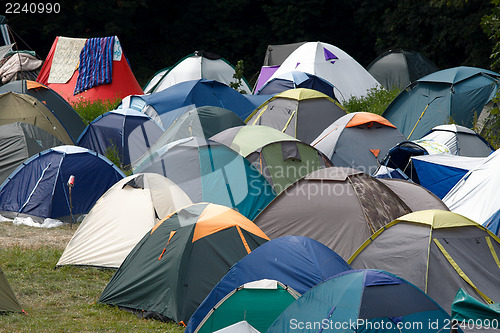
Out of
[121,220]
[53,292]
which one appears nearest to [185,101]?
[121,220]

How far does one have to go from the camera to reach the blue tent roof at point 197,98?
14.3m

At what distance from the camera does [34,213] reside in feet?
32.3

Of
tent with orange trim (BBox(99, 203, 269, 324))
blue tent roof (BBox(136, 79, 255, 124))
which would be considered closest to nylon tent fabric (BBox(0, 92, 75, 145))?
blue tent roof (BBox(136, 79, 255, 124))

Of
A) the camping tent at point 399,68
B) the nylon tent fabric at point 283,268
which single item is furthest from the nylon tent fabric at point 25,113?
the camping tent at point 399,68

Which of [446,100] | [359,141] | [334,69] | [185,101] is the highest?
[185,101]

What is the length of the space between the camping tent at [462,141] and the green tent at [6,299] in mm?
8154

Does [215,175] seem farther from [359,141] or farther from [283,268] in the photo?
[359,141]

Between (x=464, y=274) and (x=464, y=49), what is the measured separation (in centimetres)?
1994

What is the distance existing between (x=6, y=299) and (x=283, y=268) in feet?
8.67

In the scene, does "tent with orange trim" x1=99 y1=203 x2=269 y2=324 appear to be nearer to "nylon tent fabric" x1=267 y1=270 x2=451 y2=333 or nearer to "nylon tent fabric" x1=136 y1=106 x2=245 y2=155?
"nylon tent fabric" x1=267 y1=270 x2=451 y2=333

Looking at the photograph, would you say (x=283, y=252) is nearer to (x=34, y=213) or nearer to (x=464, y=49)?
(x=34, y=213)

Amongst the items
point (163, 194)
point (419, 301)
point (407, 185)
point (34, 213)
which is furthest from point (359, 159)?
point (419, 301)

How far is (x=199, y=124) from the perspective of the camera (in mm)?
11641

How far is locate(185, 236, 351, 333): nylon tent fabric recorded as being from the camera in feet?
19.0
